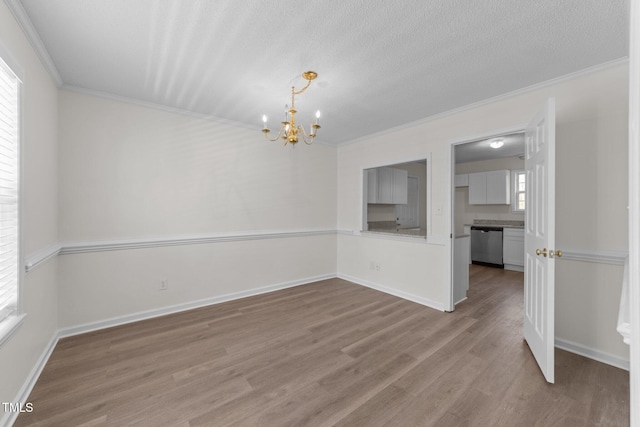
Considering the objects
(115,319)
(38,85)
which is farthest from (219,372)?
(38,85)

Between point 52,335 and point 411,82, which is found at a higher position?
point 411,82

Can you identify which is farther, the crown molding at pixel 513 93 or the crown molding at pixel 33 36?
the crown molding at pixel 513 93

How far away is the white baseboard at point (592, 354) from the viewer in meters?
2.27

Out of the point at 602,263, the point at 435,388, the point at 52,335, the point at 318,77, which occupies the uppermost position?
the point at 318,77

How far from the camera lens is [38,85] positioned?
7.16 ft

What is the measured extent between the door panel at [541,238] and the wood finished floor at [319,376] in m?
0.21

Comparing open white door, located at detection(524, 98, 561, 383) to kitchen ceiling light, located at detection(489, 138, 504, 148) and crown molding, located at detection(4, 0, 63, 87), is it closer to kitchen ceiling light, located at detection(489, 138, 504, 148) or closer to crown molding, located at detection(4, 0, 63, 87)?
kitchen ceiling light, located at detection(489, 138, 504, 148)

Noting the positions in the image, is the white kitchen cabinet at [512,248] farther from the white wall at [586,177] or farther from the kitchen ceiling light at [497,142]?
the white wall at [586,177]

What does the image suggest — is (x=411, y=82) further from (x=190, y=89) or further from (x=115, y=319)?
(x=115, y=319)

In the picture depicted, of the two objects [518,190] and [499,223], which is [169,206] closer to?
[499,223]

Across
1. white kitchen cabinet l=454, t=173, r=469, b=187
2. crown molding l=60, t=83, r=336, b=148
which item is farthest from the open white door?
white kitchen cabinet l=454, t=173, r=469, b=187

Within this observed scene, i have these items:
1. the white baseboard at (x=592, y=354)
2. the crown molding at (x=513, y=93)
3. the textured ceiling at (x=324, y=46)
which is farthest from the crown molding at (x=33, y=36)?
the white baseboard at (x=592, y=354)
